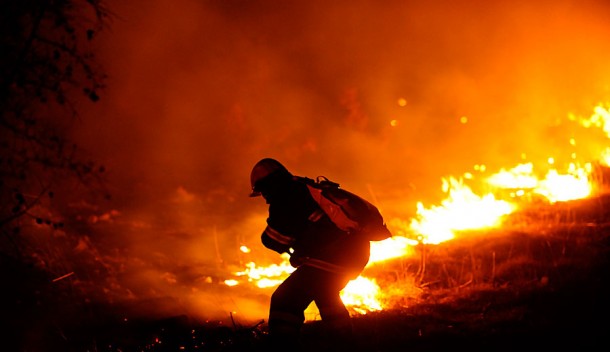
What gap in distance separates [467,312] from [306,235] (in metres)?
2.52

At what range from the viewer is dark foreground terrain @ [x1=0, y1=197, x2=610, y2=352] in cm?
411

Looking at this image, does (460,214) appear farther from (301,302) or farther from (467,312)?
(301,302)

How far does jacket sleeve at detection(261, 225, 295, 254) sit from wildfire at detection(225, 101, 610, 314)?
241 cm

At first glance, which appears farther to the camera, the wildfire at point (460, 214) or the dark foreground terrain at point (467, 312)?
the wildfire at point (460, 214)

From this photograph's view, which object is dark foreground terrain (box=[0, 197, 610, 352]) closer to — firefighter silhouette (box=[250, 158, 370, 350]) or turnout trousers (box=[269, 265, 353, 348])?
turnout trousers (box=[269, 265, 353, 348])

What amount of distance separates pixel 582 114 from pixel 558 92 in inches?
88.3

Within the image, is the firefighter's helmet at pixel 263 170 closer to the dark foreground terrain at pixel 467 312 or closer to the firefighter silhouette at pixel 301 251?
the firefighter silhouette at pixel 301 251

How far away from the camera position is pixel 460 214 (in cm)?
1049

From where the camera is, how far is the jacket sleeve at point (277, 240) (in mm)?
3674

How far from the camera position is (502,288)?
5.73 metres

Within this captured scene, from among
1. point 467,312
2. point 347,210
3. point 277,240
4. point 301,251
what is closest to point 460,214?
point 467,312

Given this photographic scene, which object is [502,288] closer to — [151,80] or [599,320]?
[599,320]

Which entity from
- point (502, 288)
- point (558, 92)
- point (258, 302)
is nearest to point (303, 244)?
point (502, 288)

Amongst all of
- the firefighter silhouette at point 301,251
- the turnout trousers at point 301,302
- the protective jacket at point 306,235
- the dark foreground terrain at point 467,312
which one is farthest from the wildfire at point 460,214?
the protective jacket at point 306,235
